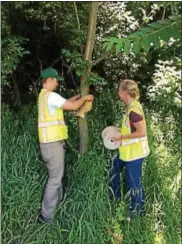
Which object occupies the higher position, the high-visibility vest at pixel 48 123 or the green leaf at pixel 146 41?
the green leaf at pixel 146 41

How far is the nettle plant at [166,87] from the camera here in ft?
21.7

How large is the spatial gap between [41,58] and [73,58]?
9.31 ft

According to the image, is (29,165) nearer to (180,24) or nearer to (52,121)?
(52,121)

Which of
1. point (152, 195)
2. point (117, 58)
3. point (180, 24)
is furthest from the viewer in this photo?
point (117, 58)

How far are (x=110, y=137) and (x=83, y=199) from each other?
27.0 inches

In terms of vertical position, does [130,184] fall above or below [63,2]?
A: below

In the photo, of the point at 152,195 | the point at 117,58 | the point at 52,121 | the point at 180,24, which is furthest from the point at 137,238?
the point at 117,58

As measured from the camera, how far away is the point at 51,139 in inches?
171

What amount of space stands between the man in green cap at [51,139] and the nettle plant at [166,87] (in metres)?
2.39

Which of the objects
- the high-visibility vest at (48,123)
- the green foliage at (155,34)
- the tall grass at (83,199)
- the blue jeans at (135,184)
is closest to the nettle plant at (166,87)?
the tall grass at (83,199)

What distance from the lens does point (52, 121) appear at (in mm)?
4363

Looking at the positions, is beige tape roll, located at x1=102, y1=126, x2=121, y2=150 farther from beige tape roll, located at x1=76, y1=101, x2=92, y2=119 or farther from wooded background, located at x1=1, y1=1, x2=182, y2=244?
beige tape roll, located at x1=76, y1=101, x2=92, y2=119

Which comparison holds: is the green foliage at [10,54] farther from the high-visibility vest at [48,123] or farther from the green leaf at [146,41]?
the green leaf at [146,41]

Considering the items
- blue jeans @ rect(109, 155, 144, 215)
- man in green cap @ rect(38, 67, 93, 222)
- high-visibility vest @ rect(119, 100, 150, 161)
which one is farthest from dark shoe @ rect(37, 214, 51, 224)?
high-visibility vest @ rect(119, 100, 150, 161)
